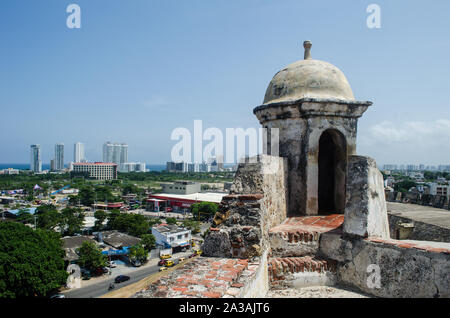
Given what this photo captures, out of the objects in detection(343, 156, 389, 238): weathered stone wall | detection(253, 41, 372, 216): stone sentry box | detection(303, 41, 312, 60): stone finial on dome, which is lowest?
detection(343, 156, 389, 238): weathered stone wall

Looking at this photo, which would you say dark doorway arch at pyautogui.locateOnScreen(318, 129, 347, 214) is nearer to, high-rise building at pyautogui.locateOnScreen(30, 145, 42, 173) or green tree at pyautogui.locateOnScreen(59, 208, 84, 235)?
green tree at pyautogui.locateOnScreen(59, 208, 84, 235)

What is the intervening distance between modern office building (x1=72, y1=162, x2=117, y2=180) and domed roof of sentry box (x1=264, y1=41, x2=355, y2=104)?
12903 centimetres

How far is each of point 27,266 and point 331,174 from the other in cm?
1724

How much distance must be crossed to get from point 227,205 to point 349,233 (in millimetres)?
1683

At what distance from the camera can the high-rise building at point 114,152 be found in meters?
117

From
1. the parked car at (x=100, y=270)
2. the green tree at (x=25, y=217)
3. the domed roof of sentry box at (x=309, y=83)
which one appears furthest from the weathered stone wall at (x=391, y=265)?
the green tree at (x=25, y=217)

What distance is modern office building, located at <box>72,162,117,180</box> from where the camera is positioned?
128 meters

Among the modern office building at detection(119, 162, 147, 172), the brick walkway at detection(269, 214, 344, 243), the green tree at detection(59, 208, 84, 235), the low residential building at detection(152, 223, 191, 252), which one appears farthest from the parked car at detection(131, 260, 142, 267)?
the modern office building at detection(119, 162, 147, 172)

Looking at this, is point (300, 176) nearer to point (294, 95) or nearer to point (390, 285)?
point (294, 95)

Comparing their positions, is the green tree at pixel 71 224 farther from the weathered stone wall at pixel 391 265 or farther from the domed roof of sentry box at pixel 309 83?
the weathered stone wall at pixel 391 265

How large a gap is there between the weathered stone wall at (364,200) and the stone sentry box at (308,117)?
1187 millimetres

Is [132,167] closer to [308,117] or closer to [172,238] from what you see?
[172,238]
